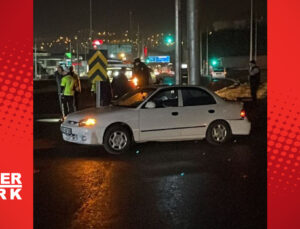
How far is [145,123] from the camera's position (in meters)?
11.3

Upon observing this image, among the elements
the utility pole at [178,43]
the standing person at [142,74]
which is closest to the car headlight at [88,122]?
the standing person at [142,74]

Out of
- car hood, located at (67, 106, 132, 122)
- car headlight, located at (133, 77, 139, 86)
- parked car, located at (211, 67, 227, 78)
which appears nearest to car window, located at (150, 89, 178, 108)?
car hood, located at (67, 106, 132, 122)

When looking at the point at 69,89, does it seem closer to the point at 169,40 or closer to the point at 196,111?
the point at 196,111

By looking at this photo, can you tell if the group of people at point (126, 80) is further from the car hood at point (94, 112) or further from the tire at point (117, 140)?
the tire at point (117, 140)

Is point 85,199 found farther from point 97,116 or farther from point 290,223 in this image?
point 97,116

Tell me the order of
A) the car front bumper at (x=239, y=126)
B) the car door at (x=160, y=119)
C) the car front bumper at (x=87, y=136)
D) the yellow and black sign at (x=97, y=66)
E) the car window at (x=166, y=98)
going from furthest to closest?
1. the yellow and black sign at (x=97, y=66)
2. the car front bumper at (x=239, y=126)
3. the car window at (x=166, y=98)
4. the car door at (x=160, y=119)
5. the car front bumper at (x=87, y=136)

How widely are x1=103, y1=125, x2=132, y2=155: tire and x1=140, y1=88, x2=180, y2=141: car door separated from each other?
1.24 feet

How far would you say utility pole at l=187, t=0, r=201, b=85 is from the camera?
17.6m

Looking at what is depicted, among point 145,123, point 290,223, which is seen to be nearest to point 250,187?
point 290,223

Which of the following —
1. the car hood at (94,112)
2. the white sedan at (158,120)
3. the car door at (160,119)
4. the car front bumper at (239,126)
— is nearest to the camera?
the white sedan at (158,120)

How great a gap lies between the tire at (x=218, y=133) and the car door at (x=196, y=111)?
0.13 metres

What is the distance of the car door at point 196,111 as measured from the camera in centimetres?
1170

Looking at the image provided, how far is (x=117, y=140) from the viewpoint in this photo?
36.1ft

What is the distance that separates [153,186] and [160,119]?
142 inches
